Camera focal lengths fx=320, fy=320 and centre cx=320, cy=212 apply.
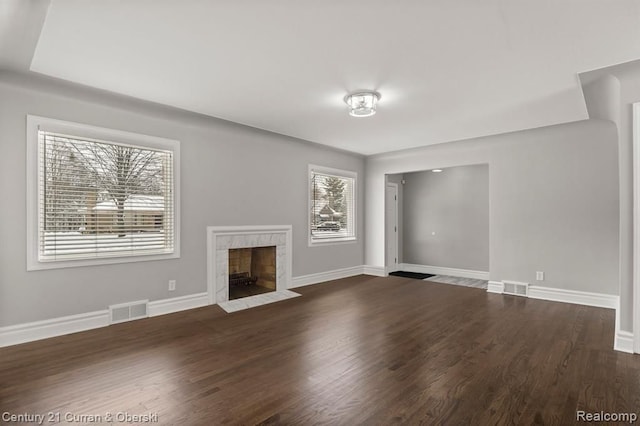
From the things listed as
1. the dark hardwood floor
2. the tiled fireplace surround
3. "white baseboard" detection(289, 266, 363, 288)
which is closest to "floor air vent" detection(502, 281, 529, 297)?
the dark hardwood floor

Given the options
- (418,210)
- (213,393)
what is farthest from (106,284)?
(418,210)

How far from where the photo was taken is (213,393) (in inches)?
88.2

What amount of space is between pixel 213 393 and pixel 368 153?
216 inches

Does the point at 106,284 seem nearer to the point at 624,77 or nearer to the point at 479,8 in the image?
the point at 479,8

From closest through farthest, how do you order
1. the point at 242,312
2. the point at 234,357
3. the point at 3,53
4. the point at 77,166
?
the point at 3,53 < the point at 234,357 < the point at 77,166 < the point at 242,312

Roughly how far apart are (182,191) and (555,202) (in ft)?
17.7

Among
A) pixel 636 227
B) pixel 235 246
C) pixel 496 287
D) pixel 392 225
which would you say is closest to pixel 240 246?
pixel 235 246

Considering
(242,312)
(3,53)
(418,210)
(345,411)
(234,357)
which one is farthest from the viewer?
(418,210)

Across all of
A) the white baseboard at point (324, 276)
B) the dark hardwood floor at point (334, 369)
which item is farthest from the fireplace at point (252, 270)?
the dark hardwood floor at point (334, 369)

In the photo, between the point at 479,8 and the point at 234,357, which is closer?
the point at 479,8

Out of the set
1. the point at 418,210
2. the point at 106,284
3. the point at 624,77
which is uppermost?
the point at 624,77

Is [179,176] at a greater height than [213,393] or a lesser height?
greater

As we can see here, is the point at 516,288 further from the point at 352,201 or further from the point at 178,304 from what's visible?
the point at 178,304

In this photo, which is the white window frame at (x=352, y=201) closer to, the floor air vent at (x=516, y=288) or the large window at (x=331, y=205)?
the large window at (x=331, y=205)
